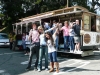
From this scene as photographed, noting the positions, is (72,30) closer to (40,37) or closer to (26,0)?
(40,37)

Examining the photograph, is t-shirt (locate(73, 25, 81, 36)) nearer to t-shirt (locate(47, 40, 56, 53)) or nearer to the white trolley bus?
the white trolley bus

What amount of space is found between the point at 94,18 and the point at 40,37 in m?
5.74

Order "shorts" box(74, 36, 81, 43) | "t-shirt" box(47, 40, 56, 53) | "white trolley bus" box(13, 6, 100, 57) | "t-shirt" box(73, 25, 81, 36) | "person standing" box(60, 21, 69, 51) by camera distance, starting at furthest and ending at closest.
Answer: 1. "person standing" box(60, 21, 69, 51)
2. "white trolley bus" box(13, 6, 100, 57)
3. "shorts" box(74, 36, 81, 43)
4. "t-shirt" box(73, 25, 81, 36)
5. "t-shirt" box(47, 40, 56, 53)

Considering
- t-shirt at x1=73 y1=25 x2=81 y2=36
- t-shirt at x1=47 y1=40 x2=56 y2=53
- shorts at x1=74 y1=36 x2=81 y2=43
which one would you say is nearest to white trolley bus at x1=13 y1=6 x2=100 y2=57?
shorts at x1=74 y1=36 x2=81 y2=43

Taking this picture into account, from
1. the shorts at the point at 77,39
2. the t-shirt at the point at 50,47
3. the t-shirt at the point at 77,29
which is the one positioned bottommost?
the t-shirt at the point at 50,47

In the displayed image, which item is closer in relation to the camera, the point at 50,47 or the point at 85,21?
the point at 50,47

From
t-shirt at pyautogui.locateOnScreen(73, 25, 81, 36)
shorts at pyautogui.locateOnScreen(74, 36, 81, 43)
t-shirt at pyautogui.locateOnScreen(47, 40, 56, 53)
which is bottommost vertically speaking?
t-shirt at pyautogui.locateOnScreen(47, 40, 56, 53)

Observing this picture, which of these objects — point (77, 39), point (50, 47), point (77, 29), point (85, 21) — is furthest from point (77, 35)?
point (50, 47)

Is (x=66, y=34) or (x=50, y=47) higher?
(x=66, y=34)

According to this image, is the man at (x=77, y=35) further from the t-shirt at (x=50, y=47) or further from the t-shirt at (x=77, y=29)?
the t-shirt at (x=50, y=47)

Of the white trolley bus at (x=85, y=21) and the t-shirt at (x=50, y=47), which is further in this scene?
the white trolley bus at (x=85, y=21)

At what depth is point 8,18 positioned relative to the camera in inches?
1122

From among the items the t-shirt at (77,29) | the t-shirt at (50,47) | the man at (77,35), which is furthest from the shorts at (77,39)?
the t-shirt at (50,47)

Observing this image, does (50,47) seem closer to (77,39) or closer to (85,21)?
(77,39)
